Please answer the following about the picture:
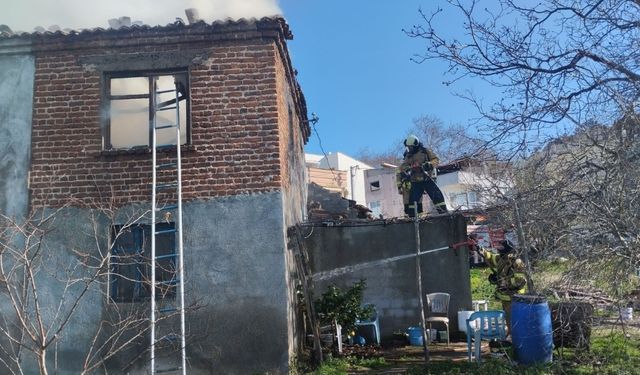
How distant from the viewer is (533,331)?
8531mm

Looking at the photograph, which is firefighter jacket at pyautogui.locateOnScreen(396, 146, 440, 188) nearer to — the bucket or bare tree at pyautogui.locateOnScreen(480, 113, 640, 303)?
the bucket

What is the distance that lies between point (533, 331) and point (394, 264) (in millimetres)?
3473

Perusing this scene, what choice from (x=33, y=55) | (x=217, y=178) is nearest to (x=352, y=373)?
(x=217, y=178)

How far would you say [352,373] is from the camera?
28.7 feet

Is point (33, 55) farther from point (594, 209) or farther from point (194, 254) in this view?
point (594, 209)

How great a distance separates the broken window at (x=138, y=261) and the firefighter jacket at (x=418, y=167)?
589 centimetres

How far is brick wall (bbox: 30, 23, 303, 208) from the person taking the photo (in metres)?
8.54

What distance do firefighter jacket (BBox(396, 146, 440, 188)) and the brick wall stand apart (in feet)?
14.7

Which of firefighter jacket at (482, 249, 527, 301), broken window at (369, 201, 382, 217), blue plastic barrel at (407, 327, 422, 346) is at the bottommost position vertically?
blue plastic barrel at (407, 327, 422, 346)

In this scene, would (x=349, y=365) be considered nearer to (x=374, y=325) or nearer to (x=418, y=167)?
(x=374, y=325)

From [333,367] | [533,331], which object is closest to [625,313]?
[533,331]

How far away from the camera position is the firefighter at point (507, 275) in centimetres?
1033

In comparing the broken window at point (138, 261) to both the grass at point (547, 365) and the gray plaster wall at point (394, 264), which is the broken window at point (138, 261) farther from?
the gray plaster wall at point (394, 264)

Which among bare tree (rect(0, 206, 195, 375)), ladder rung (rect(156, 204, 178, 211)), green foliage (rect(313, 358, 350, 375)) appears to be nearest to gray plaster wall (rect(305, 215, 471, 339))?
green foliage (rect(313, 358, 350, 375))
